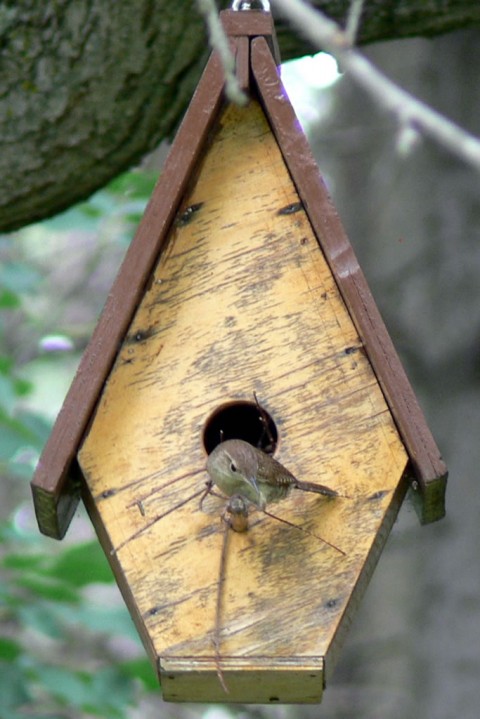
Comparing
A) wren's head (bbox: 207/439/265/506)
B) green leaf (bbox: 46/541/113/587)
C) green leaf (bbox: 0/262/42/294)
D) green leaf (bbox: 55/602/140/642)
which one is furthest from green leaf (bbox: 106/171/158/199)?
wren's head (bbox: 207/439/265/506)

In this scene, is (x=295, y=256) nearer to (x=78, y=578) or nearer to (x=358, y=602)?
(x=358, y=602)

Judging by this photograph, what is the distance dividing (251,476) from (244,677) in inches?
13.1

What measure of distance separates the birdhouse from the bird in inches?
1.7

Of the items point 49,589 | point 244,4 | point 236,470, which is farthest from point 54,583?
point 244,4

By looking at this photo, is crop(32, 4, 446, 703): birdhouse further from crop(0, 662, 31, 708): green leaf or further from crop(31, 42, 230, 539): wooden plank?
crop(0, 662, 31, 708): green leaf

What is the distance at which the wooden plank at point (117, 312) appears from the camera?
86.0 inches

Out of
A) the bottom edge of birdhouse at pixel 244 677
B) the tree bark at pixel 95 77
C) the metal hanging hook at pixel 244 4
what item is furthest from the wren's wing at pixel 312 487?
the tree bark at pixel 95 77

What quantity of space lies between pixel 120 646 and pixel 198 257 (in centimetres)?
385

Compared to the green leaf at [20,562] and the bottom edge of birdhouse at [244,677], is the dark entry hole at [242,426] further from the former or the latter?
the green leaf at [20,562]

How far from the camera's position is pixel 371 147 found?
4.34 metres

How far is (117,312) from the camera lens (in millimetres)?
2211

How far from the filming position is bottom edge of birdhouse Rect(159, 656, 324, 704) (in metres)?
2.00

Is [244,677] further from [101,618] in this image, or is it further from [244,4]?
[244,4]

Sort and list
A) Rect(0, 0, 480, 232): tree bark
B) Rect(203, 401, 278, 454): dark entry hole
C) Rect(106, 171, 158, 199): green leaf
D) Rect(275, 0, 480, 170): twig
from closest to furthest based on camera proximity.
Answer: Rect(275, 0, 480, 170): twig
Rect(203, 401, 278, 454): dark entry hole
Rect(0, 0, 480, 232): tree bark
Rect(106, 171, 158, 199): green leaf
